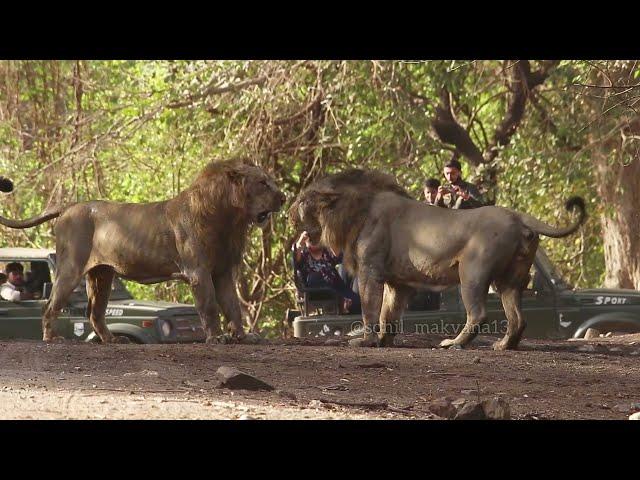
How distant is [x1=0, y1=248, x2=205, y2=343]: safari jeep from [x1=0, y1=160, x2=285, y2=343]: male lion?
142cm

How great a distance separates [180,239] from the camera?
1185cm

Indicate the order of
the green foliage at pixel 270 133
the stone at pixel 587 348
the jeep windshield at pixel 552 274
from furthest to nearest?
1. the green foliage at pixel 270 133
2. the jeep windshield at pixel 552 274
3. the stone at pixel 587 348

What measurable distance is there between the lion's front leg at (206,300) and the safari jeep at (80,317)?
2329mm

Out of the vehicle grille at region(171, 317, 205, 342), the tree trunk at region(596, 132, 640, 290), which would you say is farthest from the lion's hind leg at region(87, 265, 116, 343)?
the tree trunk at region(596, 132, 640, 290)

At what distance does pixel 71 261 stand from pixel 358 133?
20.7 ft

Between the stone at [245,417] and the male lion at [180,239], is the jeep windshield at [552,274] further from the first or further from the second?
the stone at [245,417]

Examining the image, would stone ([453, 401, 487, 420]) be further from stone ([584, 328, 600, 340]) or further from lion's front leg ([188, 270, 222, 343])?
stone ([584, 328, 600, 340])

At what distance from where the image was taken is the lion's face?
38.8 ft

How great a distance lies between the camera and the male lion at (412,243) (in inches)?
441

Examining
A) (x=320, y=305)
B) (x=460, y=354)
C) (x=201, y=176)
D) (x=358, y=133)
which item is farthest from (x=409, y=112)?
(x=460, y=354)

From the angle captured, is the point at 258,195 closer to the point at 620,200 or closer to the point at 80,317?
the point at 80,317

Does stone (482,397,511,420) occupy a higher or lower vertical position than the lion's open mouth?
lower

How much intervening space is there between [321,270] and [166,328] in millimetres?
1763

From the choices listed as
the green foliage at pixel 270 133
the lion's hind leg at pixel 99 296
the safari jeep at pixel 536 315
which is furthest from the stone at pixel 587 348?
the lion's hind leg at pixel 99 296
